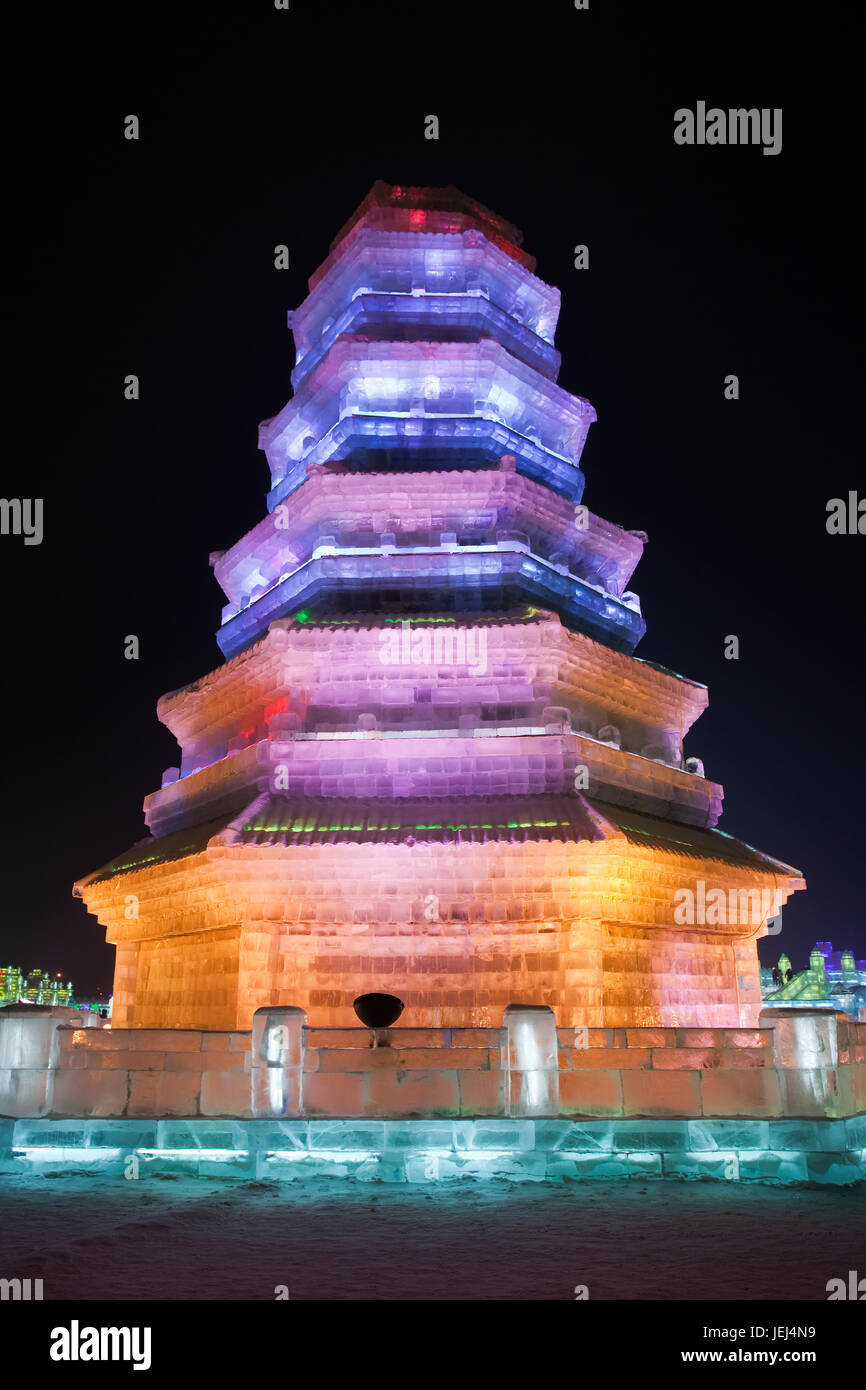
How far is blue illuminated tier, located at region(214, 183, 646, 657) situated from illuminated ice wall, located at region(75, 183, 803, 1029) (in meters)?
0.07

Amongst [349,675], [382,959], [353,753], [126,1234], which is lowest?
[126,1234]

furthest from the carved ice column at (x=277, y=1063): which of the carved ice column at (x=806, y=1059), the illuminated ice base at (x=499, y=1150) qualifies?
the carved ice column at (x=806, y=1059)

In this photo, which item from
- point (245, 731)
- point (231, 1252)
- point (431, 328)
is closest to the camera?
point (231, 1252)

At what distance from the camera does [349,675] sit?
59.5ft

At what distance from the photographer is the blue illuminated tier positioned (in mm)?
19844

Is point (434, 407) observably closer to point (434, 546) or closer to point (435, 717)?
point (434, 546)

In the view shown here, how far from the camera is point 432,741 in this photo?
55.9ft

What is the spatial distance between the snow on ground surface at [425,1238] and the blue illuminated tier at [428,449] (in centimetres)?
1151

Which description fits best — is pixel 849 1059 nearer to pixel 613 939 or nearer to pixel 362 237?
pixel 613 939

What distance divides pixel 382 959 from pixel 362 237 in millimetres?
17289

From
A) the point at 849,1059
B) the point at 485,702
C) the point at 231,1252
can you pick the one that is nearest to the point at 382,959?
the point at 485,702

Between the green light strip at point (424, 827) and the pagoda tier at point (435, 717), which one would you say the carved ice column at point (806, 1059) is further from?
the pagoda tier at point (435, 717)

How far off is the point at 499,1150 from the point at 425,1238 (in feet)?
9.39

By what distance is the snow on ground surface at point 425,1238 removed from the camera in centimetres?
682
